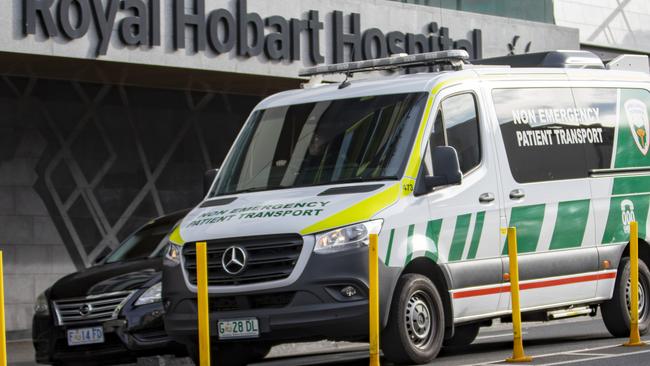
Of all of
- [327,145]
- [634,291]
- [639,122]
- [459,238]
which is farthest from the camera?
[639,122]

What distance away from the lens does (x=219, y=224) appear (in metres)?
11.7

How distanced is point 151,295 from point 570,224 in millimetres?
3919

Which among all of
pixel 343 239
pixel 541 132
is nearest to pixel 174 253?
pixel 343 239

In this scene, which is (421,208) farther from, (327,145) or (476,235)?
(327,145)

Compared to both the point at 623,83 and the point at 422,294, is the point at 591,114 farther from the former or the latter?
the point at 422,294

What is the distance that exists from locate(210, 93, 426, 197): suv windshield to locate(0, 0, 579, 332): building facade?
569 centimetres

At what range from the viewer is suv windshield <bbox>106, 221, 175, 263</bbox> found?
50.5ft

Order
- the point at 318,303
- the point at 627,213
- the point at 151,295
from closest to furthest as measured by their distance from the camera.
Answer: the point at 318,303
the point at 151,295
the point at 627,213

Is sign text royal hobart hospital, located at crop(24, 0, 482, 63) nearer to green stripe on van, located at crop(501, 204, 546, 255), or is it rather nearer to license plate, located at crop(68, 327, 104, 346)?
license plate, located at crop(68, 327, 104, 346)

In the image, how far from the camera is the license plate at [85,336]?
13.8 meters

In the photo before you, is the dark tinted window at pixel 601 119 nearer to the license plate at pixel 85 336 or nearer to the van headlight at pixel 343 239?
the van headlight at pixel 343 239

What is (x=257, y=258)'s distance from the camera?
37.2ft

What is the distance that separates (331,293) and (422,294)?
3.11 feet

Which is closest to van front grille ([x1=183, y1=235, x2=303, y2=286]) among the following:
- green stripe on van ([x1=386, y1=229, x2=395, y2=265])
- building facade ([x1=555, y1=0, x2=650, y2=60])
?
green stripe on van ([x1=386, y1=229, x2=395, y2=265])
